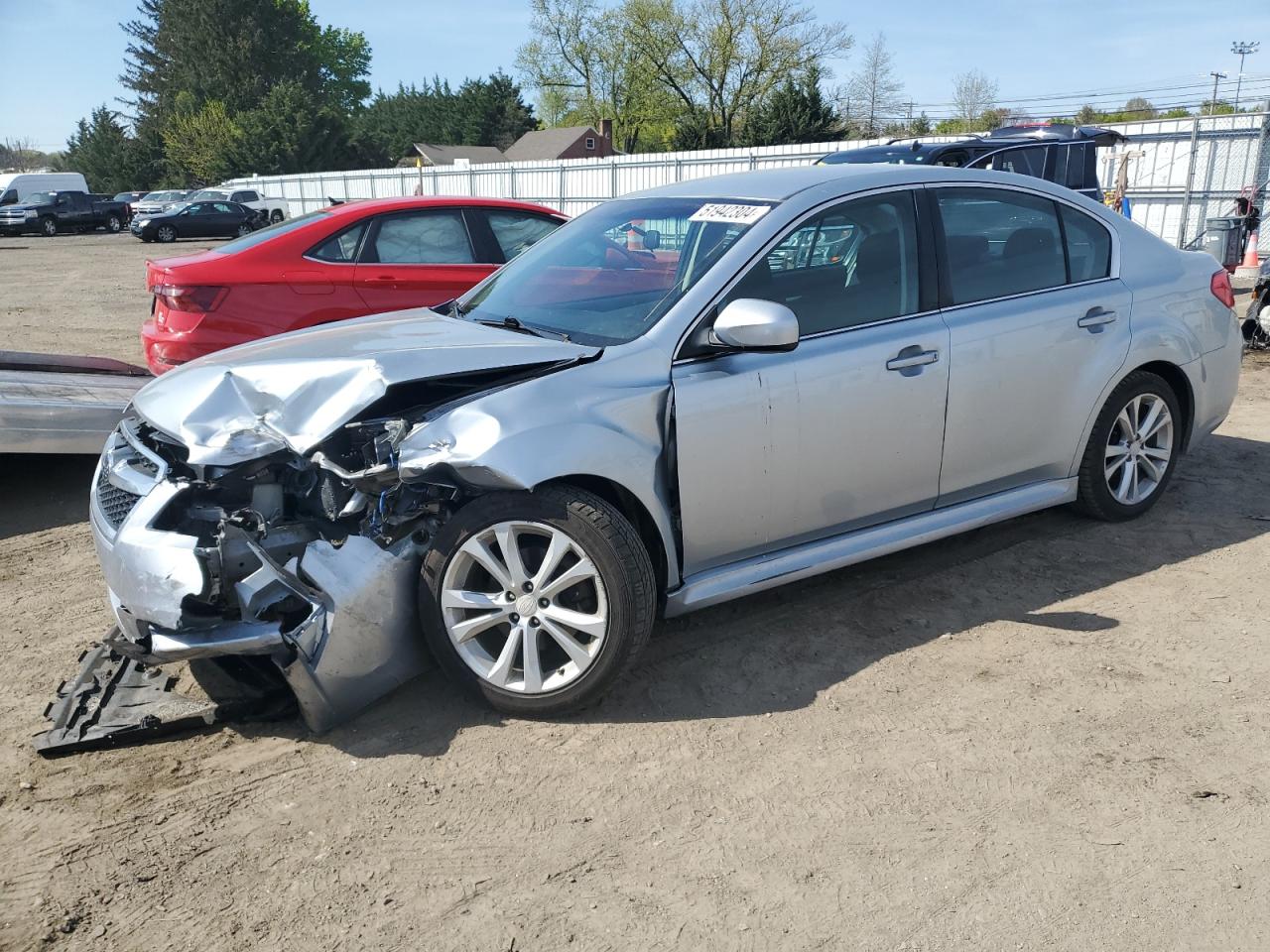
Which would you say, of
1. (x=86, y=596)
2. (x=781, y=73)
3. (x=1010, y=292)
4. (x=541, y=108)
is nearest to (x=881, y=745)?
(x=1010, y=292)

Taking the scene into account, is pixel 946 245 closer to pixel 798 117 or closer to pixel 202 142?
pixel 798 117

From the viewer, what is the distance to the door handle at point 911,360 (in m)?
3.97

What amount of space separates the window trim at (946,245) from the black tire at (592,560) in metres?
1.81

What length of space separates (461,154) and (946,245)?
72.5 m

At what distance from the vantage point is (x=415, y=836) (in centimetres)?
288

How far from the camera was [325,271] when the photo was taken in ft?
23.5

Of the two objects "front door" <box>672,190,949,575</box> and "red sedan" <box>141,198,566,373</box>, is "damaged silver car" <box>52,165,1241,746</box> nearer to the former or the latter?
"front door" <box>672,190,949,575</box>

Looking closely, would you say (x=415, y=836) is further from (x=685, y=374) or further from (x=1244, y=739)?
(x=1244, y=739)

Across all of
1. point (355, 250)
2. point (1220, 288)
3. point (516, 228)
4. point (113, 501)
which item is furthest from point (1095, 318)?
point (355, 250)

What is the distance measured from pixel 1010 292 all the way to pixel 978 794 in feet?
7.63

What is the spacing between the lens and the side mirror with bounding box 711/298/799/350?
348 centimetres

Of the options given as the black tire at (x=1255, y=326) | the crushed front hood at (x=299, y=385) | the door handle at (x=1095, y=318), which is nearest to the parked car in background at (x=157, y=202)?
the black tire at (x=1255, y=326)

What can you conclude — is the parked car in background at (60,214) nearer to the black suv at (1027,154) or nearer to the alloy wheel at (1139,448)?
the black suv at (1027,154)

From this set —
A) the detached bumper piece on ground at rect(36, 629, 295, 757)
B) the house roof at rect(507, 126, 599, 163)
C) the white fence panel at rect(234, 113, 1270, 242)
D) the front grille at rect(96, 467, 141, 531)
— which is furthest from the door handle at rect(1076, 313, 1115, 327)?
the house roof at rect(507, 126, 599, 163)
